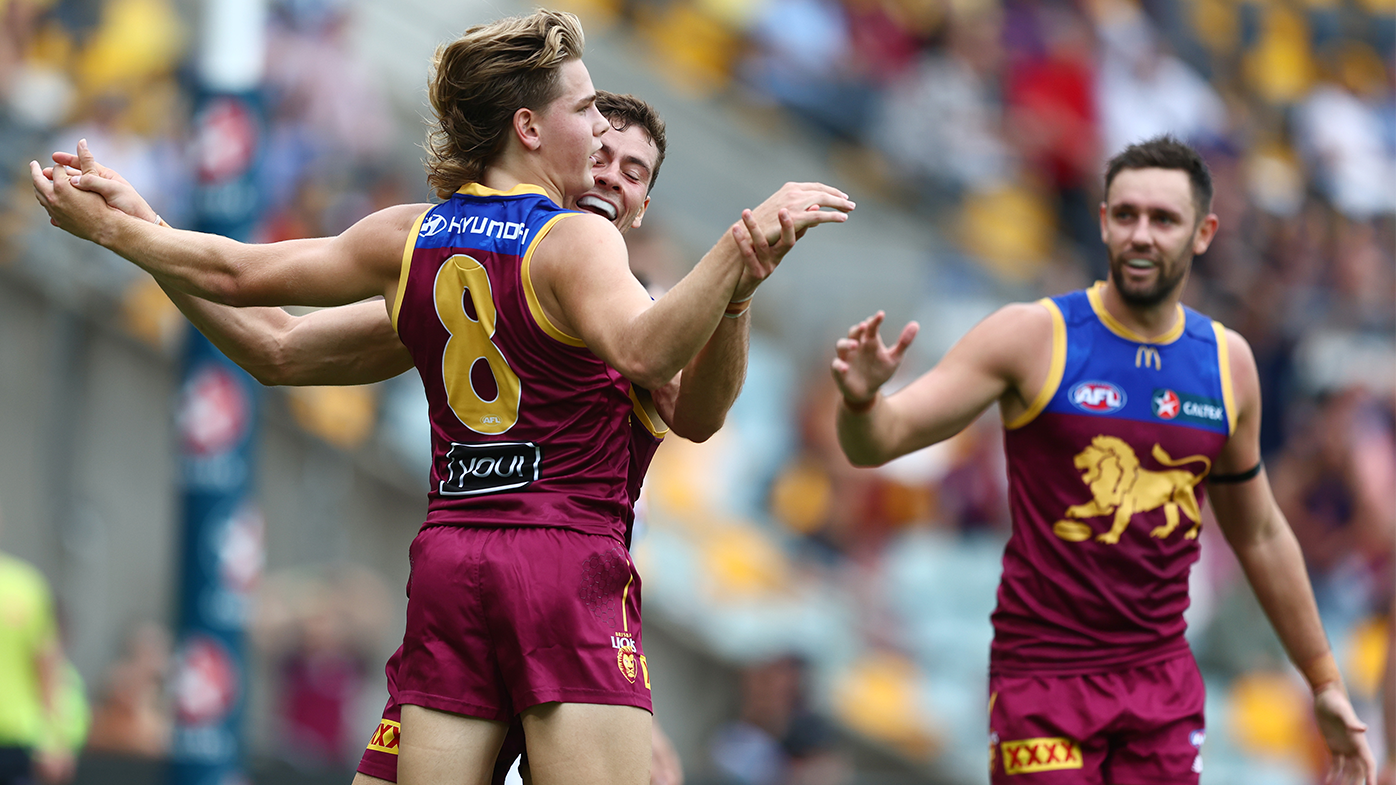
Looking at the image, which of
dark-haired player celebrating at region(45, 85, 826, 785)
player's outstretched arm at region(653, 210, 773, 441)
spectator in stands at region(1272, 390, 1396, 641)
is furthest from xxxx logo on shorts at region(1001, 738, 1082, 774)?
spectator in stands at region(1272, 390, 1396, 641)

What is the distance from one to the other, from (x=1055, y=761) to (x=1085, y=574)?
59cm

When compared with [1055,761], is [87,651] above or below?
above

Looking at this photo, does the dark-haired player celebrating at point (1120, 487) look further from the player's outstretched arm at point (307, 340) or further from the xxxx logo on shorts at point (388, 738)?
the xxxx logo on shorts at point (388, 738)

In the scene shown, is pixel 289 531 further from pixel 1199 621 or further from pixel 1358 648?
pixel 1358 648

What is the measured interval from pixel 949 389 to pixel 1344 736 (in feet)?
5.76

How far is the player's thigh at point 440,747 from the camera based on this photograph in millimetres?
3635

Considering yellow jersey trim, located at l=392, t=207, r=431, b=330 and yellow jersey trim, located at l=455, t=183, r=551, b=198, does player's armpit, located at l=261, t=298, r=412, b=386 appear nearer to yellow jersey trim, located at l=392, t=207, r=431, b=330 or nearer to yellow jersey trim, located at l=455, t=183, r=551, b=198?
yellow jersey trim, located at l=392, t=207, r=431, b=330

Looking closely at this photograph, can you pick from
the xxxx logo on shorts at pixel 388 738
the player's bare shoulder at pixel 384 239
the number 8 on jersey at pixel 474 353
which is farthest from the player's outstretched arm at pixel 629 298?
the xxxx logo on shorts at pixel 388 738

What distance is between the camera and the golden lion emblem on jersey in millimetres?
5020

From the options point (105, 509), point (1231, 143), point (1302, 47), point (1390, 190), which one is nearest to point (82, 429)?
point (105, 509)

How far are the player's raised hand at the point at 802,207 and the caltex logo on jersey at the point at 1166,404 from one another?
6.78 feet

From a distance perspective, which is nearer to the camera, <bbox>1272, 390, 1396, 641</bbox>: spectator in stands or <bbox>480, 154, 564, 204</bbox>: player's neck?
<bbox>480, 154, 564, 204</bbox>: player's neck

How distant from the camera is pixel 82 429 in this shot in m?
10.8

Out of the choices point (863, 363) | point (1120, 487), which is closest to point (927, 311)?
point (1120, 487)
